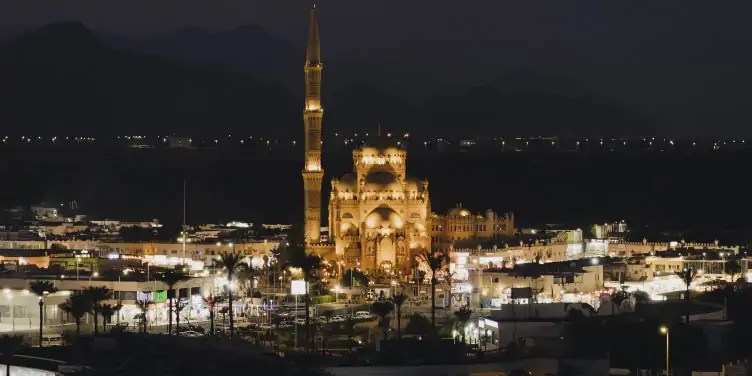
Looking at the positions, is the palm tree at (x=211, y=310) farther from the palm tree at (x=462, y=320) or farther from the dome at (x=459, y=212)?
the dome at (x=459, y=212)

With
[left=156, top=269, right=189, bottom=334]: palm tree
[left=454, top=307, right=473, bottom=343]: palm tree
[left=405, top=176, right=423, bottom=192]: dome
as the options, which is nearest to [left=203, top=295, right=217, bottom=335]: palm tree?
[left=156, top=269, right=189, bottom=334]: palm tree

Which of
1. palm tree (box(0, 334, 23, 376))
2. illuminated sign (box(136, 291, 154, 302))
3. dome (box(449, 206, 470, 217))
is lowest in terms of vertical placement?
palm tree (box(0, 334, 23, 376))

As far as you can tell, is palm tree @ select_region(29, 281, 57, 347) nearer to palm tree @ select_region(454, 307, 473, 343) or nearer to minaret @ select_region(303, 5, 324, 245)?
palm tree @ select_region(454, 307, 473, 343)

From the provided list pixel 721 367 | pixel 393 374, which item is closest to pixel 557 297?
pixel 721 367

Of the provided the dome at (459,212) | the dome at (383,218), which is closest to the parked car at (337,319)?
the dome at (383,218)

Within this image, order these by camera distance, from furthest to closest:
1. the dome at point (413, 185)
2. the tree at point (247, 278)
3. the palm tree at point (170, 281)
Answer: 1. the dome at point (413, 185)
2. the tree at point (247, 278)
3. the palm tree at point (170, 281)

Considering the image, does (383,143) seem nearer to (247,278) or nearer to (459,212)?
(459,212)

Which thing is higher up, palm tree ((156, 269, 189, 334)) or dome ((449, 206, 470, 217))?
dome ((449, 206, 470, 217))

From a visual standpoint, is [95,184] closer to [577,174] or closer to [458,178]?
[458,178]
